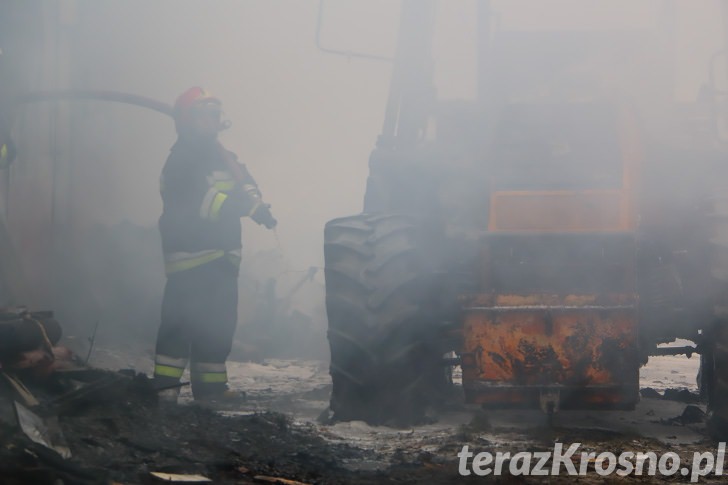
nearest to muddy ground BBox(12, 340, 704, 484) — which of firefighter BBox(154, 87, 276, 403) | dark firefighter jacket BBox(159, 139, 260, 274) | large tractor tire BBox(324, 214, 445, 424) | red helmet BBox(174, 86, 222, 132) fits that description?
large tractor tire BBox(324, 214, 445, 424)

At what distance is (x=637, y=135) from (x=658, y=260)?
2.94ft

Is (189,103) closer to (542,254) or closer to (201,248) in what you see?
(201,248)

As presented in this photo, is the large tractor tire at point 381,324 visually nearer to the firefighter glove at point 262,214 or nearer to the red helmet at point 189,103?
the firefighter glove at point 262,214

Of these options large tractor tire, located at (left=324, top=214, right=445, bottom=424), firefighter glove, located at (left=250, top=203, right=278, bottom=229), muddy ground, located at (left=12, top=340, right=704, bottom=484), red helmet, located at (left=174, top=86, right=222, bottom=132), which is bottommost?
muddy ground, located at (left=12, top=340, right=704, bottom=484)

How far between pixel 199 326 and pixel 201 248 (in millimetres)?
576


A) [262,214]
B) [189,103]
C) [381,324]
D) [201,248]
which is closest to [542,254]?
[381,324]

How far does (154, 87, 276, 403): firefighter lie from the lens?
26.1ft

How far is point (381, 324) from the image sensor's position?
256 inches

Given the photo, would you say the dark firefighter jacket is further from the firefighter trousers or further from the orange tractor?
the orange tractor

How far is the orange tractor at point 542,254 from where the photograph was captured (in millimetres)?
6398

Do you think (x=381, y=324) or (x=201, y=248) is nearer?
(x=381, y=324)

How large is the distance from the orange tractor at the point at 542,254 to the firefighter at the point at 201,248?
1.46 m

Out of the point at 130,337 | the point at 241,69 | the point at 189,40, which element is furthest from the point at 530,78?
the point at 241,69

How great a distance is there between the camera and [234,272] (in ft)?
27.2
